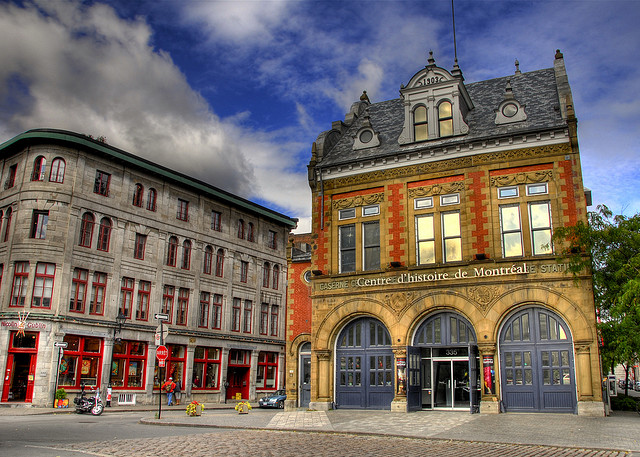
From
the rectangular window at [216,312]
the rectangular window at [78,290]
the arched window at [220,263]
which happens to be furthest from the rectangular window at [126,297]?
the arched window at [220,263]

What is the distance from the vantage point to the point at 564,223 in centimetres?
2211

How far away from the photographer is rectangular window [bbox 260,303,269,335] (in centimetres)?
4941

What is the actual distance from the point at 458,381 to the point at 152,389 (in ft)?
74.4

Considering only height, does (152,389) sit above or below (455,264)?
below

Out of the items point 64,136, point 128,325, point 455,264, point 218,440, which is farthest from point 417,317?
point 64,136

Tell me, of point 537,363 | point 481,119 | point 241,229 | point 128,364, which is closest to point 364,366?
point 537,363

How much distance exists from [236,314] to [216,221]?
25.4 ft

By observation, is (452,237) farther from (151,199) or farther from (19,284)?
(19,284)

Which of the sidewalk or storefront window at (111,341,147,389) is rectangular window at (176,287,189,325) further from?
the sidewalk

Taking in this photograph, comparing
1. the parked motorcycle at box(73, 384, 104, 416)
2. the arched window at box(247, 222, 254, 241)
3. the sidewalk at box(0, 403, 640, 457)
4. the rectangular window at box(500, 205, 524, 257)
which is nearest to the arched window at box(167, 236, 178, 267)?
the arched window at box(247, 222, 254, 241)

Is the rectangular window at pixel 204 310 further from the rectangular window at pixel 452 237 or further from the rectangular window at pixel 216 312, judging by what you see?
the rectangular window at pixel 452 237

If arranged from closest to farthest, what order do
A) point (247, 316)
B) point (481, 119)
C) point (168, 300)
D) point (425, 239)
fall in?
point (425, 239) → point (481, 119) → point (168, 300) → point (247, 316)

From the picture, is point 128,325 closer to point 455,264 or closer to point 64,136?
point 64,136

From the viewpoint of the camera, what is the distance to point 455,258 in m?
24.0
